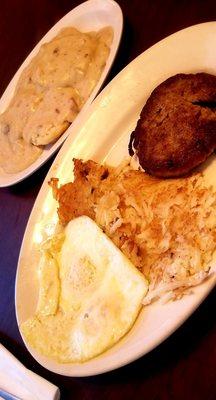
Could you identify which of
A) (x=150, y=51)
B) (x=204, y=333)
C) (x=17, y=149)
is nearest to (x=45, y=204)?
(x=17, y=149)

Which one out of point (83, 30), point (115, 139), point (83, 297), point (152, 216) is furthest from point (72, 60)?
point (83, 297)

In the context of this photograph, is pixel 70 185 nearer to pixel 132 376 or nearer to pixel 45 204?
pixel 45 204

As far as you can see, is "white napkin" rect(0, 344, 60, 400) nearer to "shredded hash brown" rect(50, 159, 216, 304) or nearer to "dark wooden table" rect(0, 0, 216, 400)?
"dark wooden table" rect(0, 0, 216, 400)

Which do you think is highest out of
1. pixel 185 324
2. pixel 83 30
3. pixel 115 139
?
pixel 83 30

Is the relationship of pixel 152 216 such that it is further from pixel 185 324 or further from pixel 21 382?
pixel 21 382

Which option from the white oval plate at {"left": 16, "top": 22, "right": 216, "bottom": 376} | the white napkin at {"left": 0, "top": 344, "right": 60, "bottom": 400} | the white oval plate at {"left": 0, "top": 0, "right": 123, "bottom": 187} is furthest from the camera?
the white oval plate at {"left": 0, "top": 0, "right": 123, "bottom": 187}

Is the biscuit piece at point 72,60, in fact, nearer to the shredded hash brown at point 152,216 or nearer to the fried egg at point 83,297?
the shredded hash brown at point 152,216

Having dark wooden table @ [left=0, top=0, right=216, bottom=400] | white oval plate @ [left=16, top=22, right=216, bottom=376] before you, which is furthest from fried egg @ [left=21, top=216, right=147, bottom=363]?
dark wooden table @ [left=0, top=0, right=216, bottom=400]
